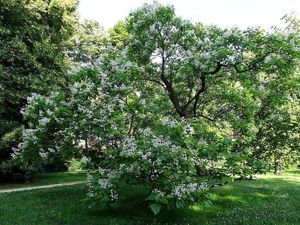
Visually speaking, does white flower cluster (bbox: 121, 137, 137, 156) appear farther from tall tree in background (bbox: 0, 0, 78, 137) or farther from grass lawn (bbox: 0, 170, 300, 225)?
tall tree in background (bbox: 0, 0, 78, 137)

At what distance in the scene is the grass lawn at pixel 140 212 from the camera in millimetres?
10239

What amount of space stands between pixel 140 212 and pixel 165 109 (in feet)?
17.0

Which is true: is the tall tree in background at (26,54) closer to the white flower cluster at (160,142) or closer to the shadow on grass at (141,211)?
the shadow on grass at (141,211)

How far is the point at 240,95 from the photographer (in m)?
13.3

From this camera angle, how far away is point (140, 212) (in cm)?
1124

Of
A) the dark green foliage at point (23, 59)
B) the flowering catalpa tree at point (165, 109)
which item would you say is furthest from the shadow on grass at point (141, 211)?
the dark green foliage at point (23, 59)

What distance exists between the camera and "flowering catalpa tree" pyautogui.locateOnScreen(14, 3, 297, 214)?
30.8ft

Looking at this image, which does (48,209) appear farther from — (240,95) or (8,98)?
(8,98)

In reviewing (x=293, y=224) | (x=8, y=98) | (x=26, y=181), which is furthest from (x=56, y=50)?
(x=293, y=224)

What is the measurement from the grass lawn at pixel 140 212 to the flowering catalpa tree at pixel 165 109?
763 mm

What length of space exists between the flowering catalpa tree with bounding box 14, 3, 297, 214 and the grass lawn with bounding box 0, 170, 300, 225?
763 mm

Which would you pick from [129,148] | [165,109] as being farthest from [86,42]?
[129,148]

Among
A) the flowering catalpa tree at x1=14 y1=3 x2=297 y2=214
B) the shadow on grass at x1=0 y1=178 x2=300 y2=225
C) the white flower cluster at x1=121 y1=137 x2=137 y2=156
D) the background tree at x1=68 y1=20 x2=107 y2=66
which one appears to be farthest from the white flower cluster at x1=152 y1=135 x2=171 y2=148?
the background tree at x1=68 y1=20 x2=107 y2=66

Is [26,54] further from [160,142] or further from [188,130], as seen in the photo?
[160,142]
